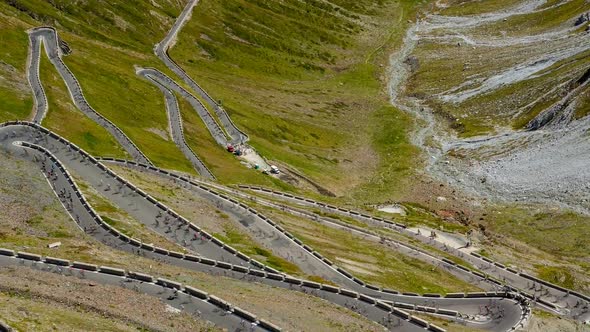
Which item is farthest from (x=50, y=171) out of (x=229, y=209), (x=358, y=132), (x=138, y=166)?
(x=358, y=132)

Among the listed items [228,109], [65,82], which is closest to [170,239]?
[65,82]

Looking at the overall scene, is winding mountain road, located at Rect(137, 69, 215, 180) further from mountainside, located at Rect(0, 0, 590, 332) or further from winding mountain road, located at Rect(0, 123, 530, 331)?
winding mountain road, located at Rect(0, 123, 530, 331)

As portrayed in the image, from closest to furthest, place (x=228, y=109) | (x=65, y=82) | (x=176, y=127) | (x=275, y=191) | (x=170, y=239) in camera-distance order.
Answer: (x=170, y=239), (x=275, y=191), (x=176, y=127), (x=65, y=82), (x=228, y=109)

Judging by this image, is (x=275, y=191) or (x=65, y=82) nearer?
(x=275, y=191)

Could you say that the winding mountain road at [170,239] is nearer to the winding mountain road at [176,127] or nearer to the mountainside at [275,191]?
the mountainside at [275,191]

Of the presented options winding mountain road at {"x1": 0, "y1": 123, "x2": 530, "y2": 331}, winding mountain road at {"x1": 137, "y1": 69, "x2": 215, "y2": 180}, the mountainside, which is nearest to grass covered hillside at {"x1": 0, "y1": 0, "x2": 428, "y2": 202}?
the mountainside

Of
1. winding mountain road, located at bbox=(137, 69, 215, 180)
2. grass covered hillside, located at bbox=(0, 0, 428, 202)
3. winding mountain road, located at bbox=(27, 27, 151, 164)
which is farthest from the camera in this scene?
grass covered hillside, located at bbox=(0, 0, 428, 202)

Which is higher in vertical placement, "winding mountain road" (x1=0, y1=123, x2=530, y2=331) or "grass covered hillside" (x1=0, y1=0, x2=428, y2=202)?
"grass covered hillside" (x1=0, y1=0, x2=428, y2=202)

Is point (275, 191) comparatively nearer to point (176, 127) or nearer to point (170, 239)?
point (176, 127)

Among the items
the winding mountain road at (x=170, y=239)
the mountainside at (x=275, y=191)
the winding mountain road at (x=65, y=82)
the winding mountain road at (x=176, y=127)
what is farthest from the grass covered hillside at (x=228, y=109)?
the winding mountain road at (x=170, y=239)

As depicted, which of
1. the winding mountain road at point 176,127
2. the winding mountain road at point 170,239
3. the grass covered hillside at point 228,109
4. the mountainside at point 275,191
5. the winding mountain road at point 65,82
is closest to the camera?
the mountainside at point 275,191

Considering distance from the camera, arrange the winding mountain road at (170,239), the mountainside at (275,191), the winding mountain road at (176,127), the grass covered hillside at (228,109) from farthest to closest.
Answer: the grass covered hillside at (228,109) < the winding mountain road at (176,127) < the winding mountain road at (170,239) < the mountainside at (275,191)
